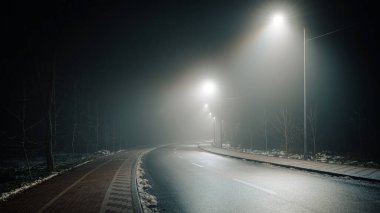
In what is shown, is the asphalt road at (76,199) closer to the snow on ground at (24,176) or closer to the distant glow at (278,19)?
the snow on ground at (24,176)

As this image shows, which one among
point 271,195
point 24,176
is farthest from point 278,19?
point 24,176

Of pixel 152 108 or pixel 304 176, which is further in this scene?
pixel 152 108

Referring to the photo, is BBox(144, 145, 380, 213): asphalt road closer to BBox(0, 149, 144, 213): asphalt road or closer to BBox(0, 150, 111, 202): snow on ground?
BBox(0, 149, 144, 213): asphalt road

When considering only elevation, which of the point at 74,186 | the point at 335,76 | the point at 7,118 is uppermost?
the point at 335,76

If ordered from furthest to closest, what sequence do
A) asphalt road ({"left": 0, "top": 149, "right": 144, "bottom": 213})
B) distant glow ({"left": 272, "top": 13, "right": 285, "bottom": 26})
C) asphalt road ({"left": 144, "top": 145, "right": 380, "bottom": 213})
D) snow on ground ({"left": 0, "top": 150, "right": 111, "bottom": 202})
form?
1. distant glow ({"left": 272, "top": 13, "right": 285, "bottom": 26})
2. snow on ground ({"left": 0, "top": 150, "right": 111, "bottom": 202})
3. asphalt road ({"left": 0, "top": 149, "right": 144, "bottom": 213})
4. asphalt road ({"left": 144, "top": 145, "right": 380, "bottom": 213})

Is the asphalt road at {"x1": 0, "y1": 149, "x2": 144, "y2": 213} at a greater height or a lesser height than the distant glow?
lesser

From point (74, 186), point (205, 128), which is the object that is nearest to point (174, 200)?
point (74, 186)

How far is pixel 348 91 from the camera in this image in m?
36.3

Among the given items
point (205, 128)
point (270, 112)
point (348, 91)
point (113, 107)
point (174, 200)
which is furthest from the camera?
point (205, 128)

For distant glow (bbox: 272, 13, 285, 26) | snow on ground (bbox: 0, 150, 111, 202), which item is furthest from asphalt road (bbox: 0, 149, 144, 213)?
distant glow (bbox: 272, 13, 285, 26)

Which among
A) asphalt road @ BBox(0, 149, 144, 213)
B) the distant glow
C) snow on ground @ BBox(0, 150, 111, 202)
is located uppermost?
the distant glow

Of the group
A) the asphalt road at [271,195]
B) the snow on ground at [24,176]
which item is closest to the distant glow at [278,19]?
the asphalt road at [271,195]

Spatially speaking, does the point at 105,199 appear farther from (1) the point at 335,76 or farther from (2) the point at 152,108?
(2) the point at 152,108

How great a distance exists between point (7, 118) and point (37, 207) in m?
54.7
